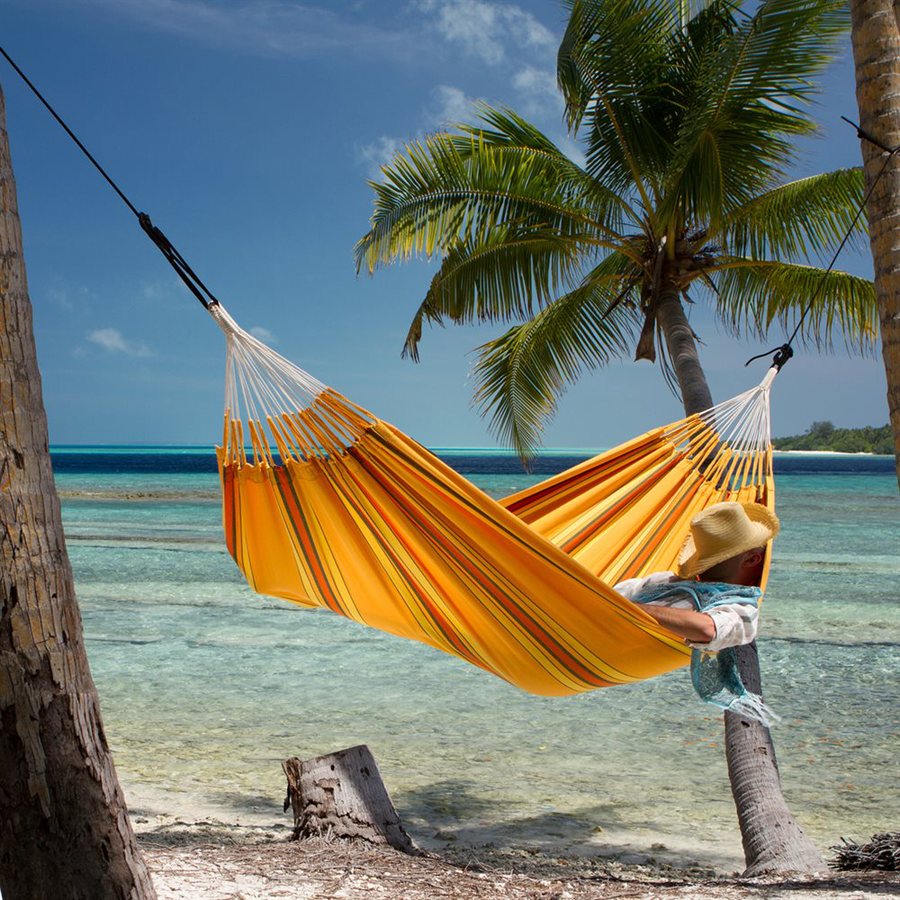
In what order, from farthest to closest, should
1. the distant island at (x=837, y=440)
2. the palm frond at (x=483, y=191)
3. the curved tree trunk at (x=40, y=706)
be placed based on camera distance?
the distant island at (x=837, y=440)
the palm frond at (x=483, y=191)
the curved tree trunk at (x=40, y=706)

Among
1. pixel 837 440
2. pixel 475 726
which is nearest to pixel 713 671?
pixel 475 726

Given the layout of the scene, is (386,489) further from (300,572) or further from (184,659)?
(184,659)

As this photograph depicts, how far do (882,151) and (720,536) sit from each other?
40.4 inches

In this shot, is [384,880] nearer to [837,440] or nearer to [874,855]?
[874,855]

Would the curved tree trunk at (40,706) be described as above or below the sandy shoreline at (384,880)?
above

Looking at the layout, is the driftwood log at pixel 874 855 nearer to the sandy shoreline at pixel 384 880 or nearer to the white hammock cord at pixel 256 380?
the sandy shoreline at pixel 384 880

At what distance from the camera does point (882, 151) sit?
2.13 meters

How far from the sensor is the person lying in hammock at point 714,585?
164cm

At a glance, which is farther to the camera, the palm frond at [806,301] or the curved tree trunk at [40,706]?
the palm frond at [806,301]

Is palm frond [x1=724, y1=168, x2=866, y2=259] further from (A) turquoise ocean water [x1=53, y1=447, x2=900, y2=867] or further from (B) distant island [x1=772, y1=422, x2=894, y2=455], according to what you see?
(B) distant island [x1=772, y1=422, x2=894, y2=455]

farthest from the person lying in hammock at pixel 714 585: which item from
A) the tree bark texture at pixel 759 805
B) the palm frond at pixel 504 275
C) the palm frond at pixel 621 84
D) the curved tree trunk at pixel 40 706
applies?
the palm frond at pixel 504 275

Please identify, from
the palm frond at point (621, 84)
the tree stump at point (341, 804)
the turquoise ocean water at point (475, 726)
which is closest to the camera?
the tree stump at point (341, 804)

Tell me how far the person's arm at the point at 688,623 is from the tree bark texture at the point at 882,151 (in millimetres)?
743

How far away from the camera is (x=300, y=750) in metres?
4.23
